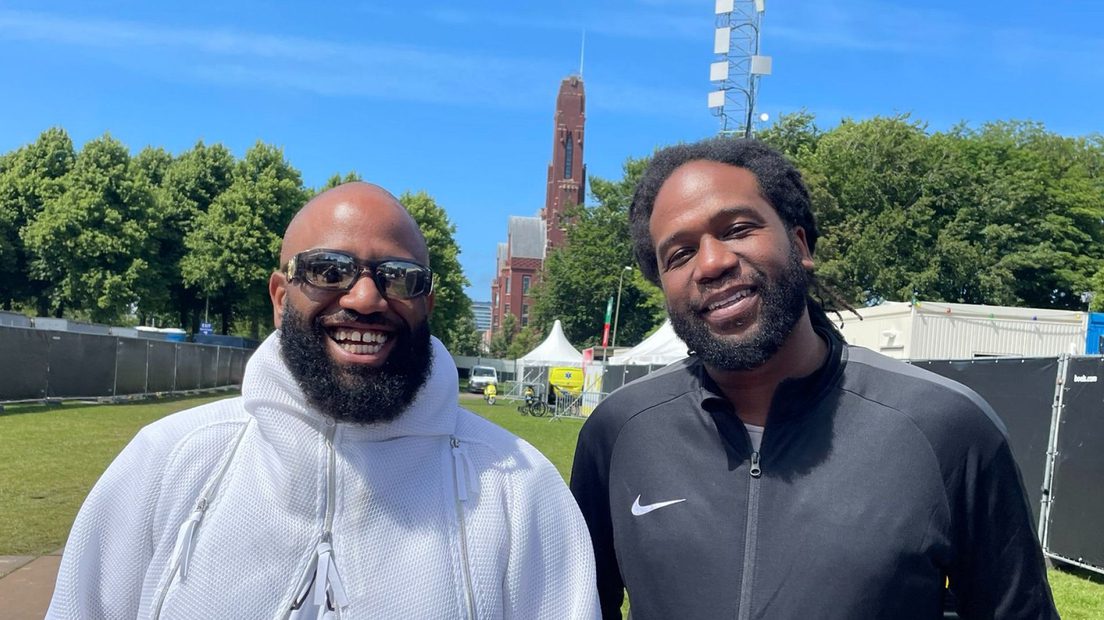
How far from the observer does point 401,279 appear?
2051mm

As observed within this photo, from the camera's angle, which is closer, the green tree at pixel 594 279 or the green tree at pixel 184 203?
the green tree at pixel 184 203

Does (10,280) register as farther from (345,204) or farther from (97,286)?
(345,204)

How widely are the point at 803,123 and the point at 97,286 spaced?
36.0 meters

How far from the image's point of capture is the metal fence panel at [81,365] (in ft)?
68.0

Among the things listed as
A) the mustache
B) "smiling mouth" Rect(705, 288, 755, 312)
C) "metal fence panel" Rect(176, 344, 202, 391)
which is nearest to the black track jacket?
"smiling mouth" Rect(705, 288, 755, 312)

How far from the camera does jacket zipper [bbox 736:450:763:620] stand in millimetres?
2045

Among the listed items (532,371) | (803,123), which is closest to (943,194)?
(803,123)

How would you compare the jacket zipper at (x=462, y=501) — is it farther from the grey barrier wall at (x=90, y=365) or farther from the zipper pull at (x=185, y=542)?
the grey barrier wall at (x=90, y=365)

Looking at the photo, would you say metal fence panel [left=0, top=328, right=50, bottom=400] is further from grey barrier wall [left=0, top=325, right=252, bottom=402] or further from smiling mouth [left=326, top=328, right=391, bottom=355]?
smiling mouth [left=326, top=328, right=391, bottom=355]

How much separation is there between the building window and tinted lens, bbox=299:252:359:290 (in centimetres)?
12251

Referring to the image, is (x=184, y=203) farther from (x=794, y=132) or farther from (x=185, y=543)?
(x=185, y=543)

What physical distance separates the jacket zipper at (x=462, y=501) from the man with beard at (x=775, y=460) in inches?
21.1

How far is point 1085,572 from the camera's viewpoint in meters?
8.08

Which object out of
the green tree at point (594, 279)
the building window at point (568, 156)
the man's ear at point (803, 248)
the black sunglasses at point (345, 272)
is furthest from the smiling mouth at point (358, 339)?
the building window at point (568, 156)
